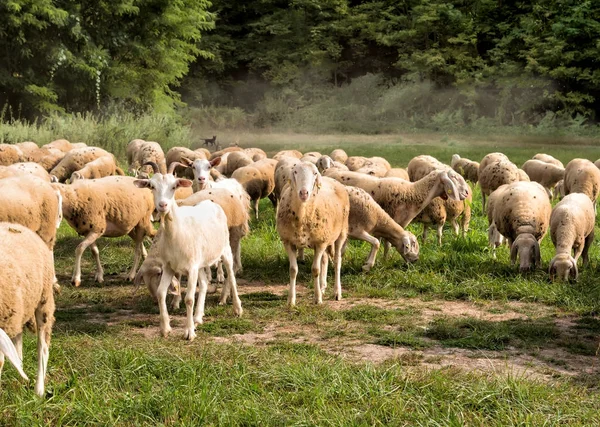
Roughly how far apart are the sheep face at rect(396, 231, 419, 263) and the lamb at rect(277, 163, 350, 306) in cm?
134

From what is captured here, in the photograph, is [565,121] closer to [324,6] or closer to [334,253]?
[324,6]

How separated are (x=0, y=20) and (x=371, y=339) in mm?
23139

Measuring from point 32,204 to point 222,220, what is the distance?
84.9 inches

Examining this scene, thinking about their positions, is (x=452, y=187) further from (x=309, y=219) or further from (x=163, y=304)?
(x=163, y=304)

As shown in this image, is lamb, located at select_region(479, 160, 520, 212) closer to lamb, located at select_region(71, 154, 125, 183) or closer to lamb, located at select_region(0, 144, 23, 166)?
lamb, located at select_region(71, 154, 125, 183)

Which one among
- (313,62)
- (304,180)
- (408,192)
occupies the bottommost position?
(408,192)

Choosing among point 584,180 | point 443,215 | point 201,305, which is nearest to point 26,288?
point 201,305

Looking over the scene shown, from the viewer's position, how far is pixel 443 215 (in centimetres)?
1132

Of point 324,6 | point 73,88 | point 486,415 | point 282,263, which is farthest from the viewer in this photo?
point 324,6

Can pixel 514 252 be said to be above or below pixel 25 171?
below

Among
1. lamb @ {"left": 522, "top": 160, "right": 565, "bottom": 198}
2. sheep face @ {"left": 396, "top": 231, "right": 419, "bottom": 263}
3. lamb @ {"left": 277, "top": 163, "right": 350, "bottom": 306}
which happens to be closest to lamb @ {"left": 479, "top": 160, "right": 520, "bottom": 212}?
lamb @ {"left": 522, "top": 160, "right": 565, "bottom": 198}

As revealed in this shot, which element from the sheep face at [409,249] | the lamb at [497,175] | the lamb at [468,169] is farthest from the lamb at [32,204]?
the lamb at [468,169]

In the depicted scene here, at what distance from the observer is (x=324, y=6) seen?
42.1 meters

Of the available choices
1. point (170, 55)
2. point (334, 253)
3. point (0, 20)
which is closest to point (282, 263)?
point (334, 253)
